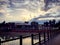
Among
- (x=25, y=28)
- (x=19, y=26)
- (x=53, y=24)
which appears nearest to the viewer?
(x=25, y=28)

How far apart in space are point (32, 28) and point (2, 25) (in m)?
6.65

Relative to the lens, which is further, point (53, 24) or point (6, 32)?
point (53, 24)

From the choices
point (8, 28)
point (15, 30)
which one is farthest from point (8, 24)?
point (15, 30)

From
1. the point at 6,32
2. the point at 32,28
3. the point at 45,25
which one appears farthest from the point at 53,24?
the point at 6,32

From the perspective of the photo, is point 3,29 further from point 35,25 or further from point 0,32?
point 35,25

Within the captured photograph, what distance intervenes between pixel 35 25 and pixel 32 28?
430cm

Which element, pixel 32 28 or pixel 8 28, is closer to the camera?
pixel 32 28

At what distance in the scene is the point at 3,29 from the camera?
42875 millimetres

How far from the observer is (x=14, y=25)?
43406mm

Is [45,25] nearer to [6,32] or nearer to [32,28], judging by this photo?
[32,28]

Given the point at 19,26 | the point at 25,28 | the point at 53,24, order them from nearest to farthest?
1. the point at 25,28
2. the point at 19,26
3. the point at 53,24

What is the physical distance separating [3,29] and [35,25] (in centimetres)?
687

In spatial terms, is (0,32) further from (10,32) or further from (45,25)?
(45,25)

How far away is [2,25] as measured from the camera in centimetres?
4338
